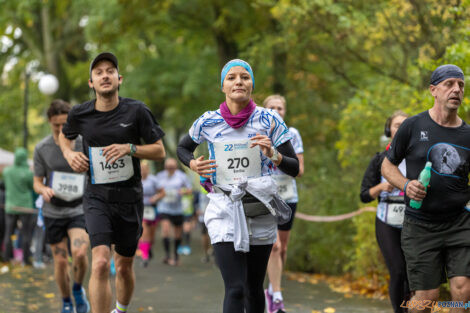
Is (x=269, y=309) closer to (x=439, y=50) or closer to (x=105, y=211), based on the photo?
(x=105, y=211)

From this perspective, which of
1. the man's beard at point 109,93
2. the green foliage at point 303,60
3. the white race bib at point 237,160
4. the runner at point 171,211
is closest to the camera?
the white race bib at point 237,160

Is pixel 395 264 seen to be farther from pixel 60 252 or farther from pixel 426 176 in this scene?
pixel 60 252

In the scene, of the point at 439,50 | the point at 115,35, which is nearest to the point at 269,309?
the point at 439,50

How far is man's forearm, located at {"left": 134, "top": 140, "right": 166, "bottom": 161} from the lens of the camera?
666 cm

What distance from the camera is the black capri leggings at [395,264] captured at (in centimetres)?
722

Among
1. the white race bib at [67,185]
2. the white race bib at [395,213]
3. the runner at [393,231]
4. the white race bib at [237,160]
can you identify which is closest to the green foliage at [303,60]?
the runner at [393,231]

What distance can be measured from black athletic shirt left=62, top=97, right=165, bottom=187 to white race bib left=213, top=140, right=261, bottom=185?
123 cm

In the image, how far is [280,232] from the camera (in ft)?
29.8

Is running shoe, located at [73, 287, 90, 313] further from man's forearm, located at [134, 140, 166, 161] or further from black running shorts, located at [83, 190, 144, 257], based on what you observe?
man's forearm, located at [134, 140, 166, 161]

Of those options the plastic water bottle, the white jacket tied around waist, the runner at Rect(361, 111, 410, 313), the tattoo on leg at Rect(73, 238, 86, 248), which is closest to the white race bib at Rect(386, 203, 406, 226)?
the runner at Rect(361, 111, 410, 313)

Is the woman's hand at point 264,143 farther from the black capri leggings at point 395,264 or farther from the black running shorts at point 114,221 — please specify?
the black capri leggings at point 395,264

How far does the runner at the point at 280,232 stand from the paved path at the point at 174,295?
665mm

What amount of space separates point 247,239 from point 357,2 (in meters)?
11.1

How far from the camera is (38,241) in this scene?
1580 cm
